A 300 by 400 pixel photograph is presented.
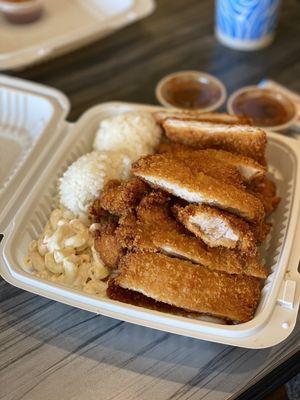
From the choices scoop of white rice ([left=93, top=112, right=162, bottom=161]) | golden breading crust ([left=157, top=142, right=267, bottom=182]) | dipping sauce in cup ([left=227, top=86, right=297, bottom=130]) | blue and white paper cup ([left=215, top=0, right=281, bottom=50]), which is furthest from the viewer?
blue and white paper cup ([left=215, top=0, right=281, bottom=50])

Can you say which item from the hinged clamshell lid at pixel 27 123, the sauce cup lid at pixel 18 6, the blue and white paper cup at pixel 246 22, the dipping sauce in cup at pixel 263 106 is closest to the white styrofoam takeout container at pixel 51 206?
the hinged clamshell lid at pixel 27 123

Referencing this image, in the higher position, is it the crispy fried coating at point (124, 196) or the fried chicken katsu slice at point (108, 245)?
the crispy fried coating at point (124, 196)

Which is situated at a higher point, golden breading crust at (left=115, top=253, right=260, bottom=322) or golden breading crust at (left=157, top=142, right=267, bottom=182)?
golden breading crust at (left=157, top=142, right=267, bottom=182)

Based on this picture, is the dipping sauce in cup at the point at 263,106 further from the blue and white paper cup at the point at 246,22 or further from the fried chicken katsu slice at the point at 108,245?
the fried chicken katsu slice at the point at 108,245

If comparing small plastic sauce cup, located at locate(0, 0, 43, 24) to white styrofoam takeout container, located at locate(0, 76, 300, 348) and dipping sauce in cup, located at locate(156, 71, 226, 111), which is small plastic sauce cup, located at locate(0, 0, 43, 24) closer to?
white styrofoam takeout container, located at locate(0, 76, 300, 348)

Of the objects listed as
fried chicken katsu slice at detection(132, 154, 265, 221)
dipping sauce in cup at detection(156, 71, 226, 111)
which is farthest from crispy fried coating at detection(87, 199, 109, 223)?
dipping sauce in cup at detection(156, 71, 226, 111)

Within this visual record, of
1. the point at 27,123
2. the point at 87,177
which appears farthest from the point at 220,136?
the point at 27,123

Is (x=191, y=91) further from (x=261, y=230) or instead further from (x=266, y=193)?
(x=261, y=230)
